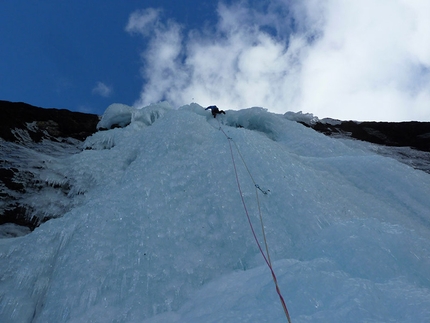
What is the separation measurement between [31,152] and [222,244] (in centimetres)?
440

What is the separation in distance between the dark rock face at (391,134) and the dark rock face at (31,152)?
6795mm

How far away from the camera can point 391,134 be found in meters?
9.20

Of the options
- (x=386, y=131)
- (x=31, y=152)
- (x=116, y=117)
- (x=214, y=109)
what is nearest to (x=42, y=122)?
(x=116, y=117)

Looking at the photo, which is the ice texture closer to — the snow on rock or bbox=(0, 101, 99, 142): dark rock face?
bbox=(0, 101, 99, 142): dark rock face

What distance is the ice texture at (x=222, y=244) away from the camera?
7.16 ft

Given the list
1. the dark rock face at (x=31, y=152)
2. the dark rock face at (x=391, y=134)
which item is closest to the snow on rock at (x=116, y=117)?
the dark rock face at (x=31, y=152)

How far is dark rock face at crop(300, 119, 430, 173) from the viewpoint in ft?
25.3

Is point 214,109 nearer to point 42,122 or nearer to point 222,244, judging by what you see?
point 42,122

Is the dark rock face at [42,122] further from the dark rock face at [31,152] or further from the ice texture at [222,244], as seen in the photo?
the ice texture at [222,244]

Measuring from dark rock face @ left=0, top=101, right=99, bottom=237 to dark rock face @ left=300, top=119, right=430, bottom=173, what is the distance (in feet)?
22.3

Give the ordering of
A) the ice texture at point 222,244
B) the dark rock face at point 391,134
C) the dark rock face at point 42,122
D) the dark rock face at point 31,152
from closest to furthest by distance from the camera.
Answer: the ice texture at point 222,244 → the dark rock face at point 31,152 → the dark rock face at point 42,122 → the dark rock face at point 391,134

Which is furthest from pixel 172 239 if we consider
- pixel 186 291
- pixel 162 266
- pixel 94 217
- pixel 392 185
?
pixel 392 185

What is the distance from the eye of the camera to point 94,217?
3496mm

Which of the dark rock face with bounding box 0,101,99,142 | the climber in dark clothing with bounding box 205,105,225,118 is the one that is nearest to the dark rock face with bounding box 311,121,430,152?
the climber in dark clothing with bounding box 205,105,225,118
